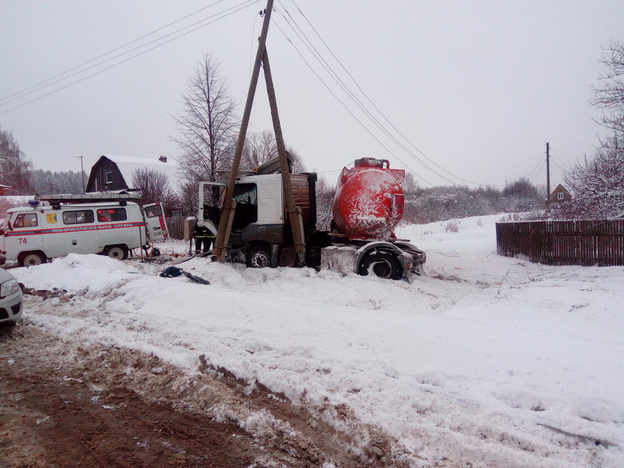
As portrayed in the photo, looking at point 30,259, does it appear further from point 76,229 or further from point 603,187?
point 603,187

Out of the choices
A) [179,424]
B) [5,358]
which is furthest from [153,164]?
[179,424]

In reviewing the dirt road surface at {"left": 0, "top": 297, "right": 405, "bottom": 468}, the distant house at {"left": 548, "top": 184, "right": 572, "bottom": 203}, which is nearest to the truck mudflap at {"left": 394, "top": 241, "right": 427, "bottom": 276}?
the dirt road surface at {"left": 0, "top": 297, "right": 405, "bottom": 468}

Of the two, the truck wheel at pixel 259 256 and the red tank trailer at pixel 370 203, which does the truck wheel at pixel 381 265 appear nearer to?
the red tank trailer at pixel 370 203

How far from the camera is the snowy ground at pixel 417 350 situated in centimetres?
288

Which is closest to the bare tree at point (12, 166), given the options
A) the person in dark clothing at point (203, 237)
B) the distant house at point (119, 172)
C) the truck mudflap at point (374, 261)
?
the distant house at point (119, 172)

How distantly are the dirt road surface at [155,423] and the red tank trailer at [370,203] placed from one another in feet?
20.8

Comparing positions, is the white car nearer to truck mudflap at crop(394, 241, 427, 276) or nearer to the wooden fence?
truck mudflap at crop(394, 241, 427, 276)

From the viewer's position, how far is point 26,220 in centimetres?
1512

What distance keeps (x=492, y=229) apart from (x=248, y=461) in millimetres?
27697

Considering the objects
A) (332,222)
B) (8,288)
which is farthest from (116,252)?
(8,288)

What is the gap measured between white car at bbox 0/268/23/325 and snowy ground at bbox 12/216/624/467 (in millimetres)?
539

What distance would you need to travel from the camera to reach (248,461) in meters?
2.71

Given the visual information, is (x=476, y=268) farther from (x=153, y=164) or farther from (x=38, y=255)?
(x=153, y=164)

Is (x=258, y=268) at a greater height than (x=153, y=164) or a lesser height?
lesser
